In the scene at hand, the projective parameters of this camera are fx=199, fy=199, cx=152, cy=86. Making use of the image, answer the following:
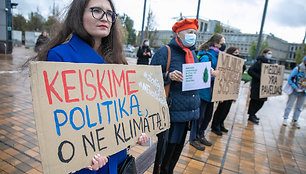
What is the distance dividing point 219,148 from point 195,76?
6.32ft

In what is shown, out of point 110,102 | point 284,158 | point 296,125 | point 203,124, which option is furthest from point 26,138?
point 296,125

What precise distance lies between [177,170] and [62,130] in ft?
6.93

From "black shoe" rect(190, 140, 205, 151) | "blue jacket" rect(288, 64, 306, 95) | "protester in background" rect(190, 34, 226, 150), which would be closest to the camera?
"protester in background" rect(190, 34, 226, 150)

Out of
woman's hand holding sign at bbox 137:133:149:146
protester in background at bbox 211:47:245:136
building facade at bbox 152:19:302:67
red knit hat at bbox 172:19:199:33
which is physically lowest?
protester in background at bbox 211:47:245:136

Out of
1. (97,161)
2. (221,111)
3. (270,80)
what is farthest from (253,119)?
(97,161)

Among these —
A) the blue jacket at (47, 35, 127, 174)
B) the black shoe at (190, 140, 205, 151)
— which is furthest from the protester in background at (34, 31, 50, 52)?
the black shoe at (190, 140, 205, 151)

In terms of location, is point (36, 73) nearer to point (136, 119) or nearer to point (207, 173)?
point (136, 119)

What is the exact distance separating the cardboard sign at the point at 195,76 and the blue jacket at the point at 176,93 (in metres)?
0.06

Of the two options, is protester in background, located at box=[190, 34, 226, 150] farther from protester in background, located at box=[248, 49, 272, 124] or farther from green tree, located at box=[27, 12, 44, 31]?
green tree, located at box=[27, 12, 44, 31]

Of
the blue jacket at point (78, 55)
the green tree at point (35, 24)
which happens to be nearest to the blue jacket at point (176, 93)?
the blue jacket at point (78, 55)

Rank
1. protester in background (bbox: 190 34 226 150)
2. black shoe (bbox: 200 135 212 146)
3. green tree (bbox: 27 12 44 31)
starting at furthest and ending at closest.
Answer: green tree (bbox: 27 12 44 31) → black shoe (bbox: 200 135 212 146) → protester in background (bbox: 190 34 226 150)

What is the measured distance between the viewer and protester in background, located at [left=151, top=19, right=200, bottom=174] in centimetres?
209

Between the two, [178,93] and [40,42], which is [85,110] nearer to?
[178,93]

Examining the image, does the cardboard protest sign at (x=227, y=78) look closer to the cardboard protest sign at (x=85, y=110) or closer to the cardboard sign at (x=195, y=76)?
the cardboard sign at (x=195, y=76)
